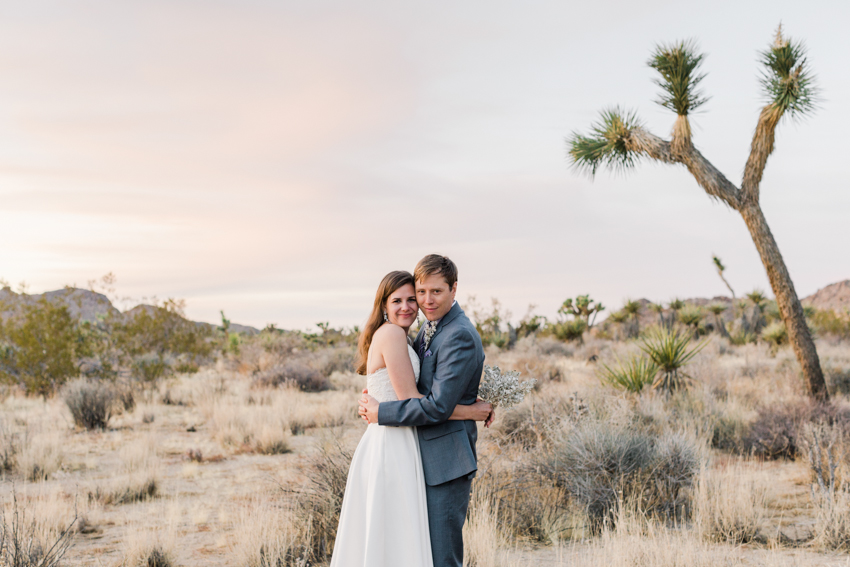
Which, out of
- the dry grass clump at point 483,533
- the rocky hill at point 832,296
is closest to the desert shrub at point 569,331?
the dry grass clump at point 483,533

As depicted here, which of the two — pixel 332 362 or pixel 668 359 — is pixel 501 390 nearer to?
pixel 668 359

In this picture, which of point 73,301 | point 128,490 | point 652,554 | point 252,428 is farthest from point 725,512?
point 73,301

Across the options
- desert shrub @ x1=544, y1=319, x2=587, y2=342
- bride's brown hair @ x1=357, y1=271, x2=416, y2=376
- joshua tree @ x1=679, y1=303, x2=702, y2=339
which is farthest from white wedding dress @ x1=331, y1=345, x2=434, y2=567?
joshua tree @ x1=679, y1=303, x2=702, y2=339

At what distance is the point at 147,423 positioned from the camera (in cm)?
1330

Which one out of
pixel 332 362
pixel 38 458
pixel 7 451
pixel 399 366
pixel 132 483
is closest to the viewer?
pixel 399 366

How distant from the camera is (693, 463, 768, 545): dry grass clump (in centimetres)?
597

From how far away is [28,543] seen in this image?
15.3ft

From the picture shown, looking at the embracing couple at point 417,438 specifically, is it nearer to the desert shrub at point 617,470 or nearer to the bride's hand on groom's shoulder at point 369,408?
the bride's hand on groom's shoulder at point 369,408

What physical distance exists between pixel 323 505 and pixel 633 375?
703cm

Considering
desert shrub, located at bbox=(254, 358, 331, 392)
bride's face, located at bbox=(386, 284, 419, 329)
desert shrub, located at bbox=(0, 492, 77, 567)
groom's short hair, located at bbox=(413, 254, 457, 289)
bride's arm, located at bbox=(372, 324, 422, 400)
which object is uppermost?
groom's short hair, located at bbox=(413, 254, 457, 289)

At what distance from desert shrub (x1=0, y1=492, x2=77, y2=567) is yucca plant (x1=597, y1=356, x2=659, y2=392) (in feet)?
28.4

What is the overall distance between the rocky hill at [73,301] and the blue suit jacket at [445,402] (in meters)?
16.9

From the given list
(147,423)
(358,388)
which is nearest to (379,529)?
(147,423)

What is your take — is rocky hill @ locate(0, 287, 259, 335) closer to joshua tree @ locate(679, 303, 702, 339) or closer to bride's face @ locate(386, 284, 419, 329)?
bride's face @ locate(386, 284, 419, 329)
